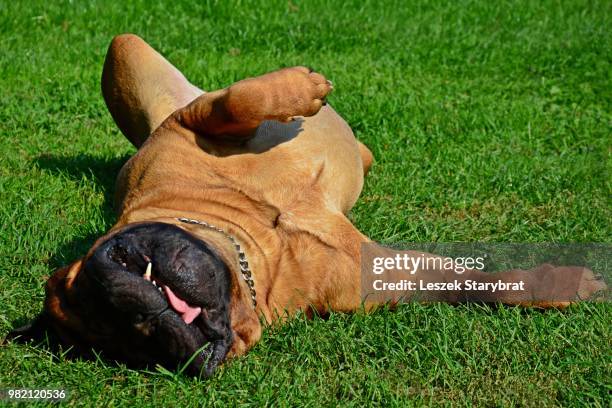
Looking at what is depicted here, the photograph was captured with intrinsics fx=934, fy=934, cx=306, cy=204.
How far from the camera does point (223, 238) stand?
3.60 m

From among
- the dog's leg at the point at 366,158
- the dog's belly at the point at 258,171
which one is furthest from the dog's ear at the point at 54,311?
the dog's leg at the point at 366,158

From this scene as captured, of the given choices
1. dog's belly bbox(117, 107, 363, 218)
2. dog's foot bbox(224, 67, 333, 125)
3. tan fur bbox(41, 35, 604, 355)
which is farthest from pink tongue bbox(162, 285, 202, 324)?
dog's foot bbox(224, 67, 333, 125)

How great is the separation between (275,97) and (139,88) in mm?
1383

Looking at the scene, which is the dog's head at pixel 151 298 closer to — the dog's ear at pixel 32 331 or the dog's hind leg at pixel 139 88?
the dog's ear at pixel 32 331

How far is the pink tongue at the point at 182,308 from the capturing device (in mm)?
3057

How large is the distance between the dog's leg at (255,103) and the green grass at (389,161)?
839mm

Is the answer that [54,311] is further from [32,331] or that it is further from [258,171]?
[258,171]

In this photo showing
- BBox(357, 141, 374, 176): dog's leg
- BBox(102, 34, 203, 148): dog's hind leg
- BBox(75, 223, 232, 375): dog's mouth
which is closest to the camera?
BBox(75, 223, 232, 375): dog's mouth

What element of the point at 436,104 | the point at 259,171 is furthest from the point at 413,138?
the point at 259,171

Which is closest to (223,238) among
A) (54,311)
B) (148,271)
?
(148,271)

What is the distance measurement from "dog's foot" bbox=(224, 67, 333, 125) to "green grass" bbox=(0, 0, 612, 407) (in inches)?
34.3

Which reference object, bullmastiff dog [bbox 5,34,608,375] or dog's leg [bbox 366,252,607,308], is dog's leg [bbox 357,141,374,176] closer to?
bullmastiff dog [bbox 5,34,608,375]

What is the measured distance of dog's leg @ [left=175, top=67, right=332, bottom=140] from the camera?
3.97 m

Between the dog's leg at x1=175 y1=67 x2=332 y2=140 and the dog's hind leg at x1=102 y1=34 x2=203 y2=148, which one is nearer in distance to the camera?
the dog's leg at x1=175 y1=67 x2=332 y2=140
